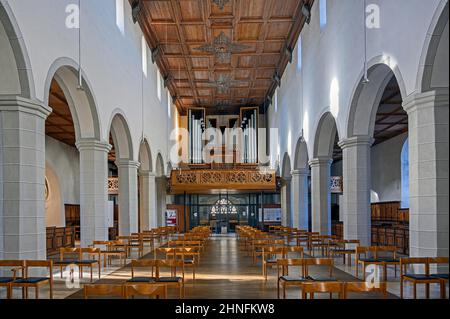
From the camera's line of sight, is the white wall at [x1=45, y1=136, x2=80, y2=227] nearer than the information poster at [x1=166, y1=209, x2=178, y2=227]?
Yes

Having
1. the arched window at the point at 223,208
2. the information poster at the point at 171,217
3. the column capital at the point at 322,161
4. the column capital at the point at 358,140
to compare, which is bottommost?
the information poster at the point at 171,217

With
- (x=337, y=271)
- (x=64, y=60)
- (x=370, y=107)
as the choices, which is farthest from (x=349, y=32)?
(x=64, y=60)

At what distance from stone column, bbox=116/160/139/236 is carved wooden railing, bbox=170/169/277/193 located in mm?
7729

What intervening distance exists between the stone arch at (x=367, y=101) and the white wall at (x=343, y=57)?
188 millimetres

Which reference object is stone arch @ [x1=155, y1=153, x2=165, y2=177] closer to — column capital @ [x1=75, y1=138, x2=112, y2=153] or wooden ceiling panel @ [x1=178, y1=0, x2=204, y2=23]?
wooden ceiling panel @ [x1=178, y1=0, x2=204, y2=23]

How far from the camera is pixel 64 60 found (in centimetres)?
1238

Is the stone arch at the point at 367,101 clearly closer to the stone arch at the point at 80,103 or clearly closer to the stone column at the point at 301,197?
the stone arch at the point at 80,103

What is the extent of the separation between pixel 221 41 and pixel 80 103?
872cm

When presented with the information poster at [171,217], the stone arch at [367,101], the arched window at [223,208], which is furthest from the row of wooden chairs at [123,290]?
the arched window at [223,208]

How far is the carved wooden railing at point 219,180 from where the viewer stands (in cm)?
2797

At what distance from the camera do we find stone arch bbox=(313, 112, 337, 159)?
19141 mm

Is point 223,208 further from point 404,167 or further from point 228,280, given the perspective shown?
point 228,280

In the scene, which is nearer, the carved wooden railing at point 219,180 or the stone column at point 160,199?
the carved wooden railing at point 219,180

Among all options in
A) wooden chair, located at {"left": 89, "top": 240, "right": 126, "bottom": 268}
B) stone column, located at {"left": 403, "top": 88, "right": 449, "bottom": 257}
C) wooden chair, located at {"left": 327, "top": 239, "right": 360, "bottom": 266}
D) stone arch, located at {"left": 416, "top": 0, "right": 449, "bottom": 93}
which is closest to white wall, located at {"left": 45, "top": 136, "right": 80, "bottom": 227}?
wooden chair, located at {"left": 89, "top": 240, "right": 126, "bottom": 268}
